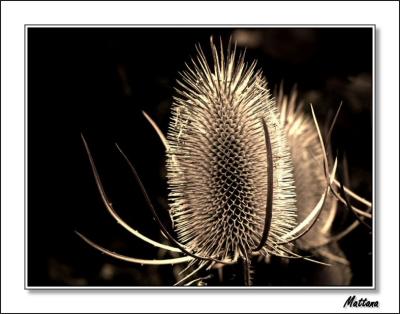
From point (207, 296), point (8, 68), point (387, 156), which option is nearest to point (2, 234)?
point (8, 68)

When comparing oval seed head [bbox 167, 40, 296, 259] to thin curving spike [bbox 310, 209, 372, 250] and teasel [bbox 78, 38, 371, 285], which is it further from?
thin curving spike [bbox 310, 209, 372, 250]

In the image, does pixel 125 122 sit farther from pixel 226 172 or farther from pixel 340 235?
pixel 340 235

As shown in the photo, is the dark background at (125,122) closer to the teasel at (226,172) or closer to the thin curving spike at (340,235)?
the thin curving spike at (340,235)

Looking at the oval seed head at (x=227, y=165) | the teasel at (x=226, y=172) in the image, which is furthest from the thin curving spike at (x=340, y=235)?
the oval seed head at (x=227, y=165)

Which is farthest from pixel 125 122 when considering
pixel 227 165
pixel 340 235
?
pixel 340 235

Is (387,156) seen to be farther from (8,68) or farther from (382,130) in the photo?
(8,68)

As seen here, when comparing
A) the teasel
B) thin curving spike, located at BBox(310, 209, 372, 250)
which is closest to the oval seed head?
the teasel
